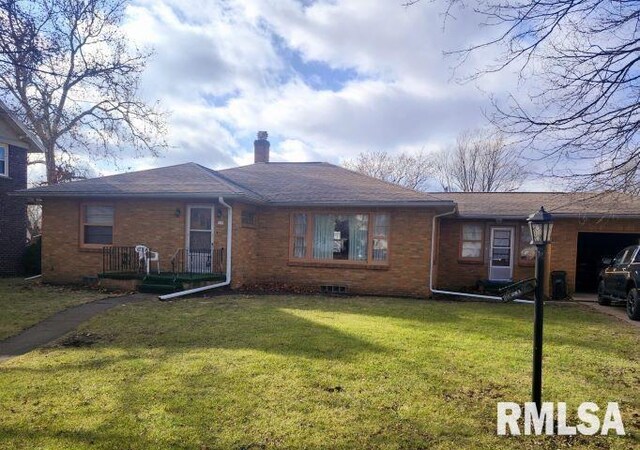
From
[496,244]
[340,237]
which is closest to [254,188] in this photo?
[340,237]

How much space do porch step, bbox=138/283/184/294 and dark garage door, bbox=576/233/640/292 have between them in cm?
1562

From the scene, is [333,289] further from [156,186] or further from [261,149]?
[261,149]

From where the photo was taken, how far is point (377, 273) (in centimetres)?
1356

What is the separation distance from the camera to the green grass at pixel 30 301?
828cm

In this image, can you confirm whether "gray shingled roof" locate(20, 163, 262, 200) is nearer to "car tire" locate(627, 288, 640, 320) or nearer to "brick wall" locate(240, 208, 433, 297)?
"brick wall" locate(240, 208, 433, 297)

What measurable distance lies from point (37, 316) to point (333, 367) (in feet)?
21.9

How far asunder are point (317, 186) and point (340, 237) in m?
2.19

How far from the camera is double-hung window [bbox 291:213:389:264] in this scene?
13648mm

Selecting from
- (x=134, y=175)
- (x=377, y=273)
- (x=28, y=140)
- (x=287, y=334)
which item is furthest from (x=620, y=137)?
(x=28, y=140)

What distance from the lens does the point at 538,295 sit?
14.0 ft

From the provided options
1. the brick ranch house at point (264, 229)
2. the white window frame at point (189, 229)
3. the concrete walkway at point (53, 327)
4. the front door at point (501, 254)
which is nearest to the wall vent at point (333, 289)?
the brick ranch house at point (264, 229)

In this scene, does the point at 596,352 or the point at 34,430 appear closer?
the point at 34,430

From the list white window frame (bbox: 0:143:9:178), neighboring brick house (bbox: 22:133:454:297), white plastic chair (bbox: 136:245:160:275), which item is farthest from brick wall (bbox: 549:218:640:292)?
white window frame (bbox: 0:143:9:178)

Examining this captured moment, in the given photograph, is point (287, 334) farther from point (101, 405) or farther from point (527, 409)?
point (527, 409)
